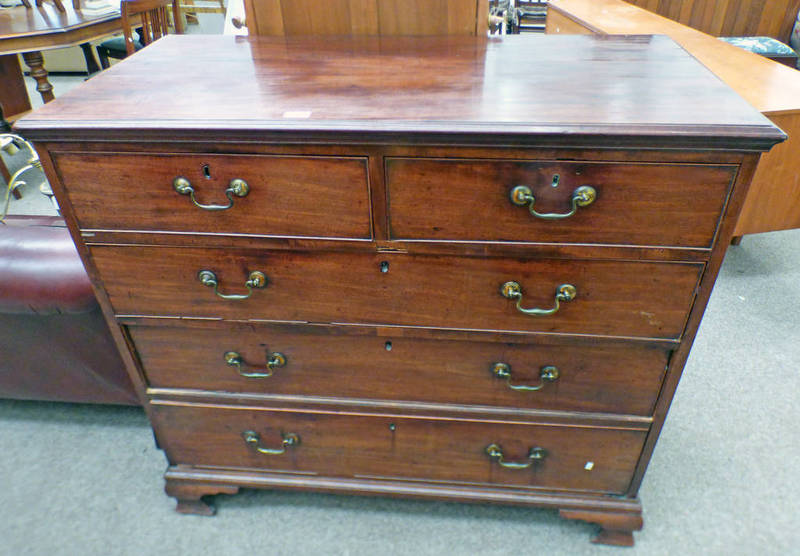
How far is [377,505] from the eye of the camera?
4.64ft

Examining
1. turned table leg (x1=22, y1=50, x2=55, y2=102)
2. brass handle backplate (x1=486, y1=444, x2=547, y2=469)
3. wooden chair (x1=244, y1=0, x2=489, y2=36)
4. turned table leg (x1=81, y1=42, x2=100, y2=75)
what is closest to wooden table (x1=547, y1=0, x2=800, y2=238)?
wooden chair (x1=244, y1=0, x2=489, y2=36)

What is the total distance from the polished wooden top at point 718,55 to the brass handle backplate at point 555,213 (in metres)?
1.24

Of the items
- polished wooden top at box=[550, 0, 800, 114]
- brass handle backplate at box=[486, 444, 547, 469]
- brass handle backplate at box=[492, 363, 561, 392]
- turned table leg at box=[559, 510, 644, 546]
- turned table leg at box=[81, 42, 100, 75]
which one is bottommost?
turned table leg at box=[559, 510, 644, 546]

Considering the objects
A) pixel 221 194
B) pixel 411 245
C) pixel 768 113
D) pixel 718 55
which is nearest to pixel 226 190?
pixel 221 194

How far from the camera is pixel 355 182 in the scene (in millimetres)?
879

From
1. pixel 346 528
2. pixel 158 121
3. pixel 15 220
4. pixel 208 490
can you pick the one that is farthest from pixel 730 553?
pixel 15 220

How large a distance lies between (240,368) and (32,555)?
2.39 ft

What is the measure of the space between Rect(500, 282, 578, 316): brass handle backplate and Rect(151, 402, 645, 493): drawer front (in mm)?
322

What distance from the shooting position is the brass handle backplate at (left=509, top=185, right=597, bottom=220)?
84cm

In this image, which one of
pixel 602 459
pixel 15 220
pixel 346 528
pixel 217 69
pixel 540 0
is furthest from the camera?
pixel 540 0

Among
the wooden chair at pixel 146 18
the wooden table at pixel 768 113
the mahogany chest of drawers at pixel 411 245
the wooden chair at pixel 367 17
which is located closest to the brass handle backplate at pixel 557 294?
the mahogany chest of drawers at pixel 411 245

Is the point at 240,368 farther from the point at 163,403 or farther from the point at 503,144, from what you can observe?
the point at 503,144

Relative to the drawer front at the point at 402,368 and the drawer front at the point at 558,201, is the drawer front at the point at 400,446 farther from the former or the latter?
the drawer front at the point at 558,201

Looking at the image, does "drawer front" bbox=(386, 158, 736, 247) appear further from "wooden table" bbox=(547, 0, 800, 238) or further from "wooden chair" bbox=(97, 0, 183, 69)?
"wooden chair" bbox=(97, 0, 183, 69)
